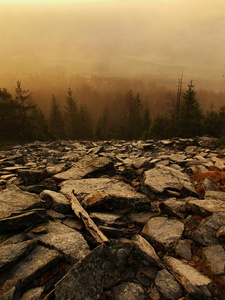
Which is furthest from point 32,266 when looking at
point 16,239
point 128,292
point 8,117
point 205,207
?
point 8,117

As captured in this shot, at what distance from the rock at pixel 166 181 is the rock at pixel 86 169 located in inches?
65.9

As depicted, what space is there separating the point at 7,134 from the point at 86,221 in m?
28.1

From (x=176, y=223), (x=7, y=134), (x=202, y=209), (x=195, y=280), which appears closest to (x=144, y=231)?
(x=176, y=223)

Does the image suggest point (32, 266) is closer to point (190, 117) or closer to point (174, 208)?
point (174, 208)

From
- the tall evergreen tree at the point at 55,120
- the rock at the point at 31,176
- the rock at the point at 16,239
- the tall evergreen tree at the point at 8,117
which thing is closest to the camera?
the rock at the point at 16,239

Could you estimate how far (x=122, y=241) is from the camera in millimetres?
2895

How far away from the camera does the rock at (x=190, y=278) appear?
2.02 meters

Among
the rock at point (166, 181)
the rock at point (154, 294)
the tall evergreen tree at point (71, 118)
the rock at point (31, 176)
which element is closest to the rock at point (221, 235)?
the rock at point (154, 294)

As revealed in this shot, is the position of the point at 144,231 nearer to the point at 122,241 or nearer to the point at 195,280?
the point at 122,241

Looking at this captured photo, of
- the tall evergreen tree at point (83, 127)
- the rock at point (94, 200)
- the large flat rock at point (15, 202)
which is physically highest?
the large flat rock at point (15, 202)

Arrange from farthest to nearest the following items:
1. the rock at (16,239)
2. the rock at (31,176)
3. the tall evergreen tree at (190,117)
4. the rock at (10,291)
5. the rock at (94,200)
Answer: the tall evergreen tree at (190,117)
the rock at (31,176)
the rock at (94,200)
the rock at (16,239)
the rock at (10,291)

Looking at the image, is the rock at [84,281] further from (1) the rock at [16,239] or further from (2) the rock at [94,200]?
(2) the rock at [94,200]

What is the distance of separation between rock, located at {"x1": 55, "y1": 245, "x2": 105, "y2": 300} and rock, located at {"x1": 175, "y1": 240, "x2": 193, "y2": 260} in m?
1.34

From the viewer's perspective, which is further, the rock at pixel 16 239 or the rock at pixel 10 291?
the rock at pixel 16 239
